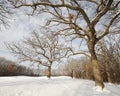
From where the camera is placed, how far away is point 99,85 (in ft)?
37.1

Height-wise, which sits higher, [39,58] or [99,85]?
[39,58]

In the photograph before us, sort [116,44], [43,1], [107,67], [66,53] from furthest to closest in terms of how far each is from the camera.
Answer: [116,44] → [107,67] → [66,53] → [43,1]

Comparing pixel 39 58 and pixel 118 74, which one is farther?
pixel 39 58

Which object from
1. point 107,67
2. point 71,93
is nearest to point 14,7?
point 71,93

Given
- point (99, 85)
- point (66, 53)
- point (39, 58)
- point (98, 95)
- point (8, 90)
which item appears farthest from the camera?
point (39, 58)

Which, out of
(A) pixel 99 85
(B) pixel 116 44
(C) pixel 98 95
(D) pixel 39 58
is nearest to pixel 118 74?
(B) pixel 116 44

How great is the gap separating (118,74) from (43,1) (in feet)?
65.5

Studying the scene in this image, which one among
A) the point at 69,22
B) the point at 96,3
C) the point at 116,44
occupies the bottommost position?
the point at 69,22

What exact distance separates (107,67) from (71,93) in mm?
19362

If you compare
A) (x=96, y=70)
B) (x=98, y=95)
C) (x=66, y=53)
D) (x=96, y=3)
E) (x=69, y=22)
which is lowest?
(x=98, y=95)

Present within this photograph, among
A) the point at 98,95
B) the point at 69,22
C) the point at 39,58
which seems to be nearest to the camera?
the point at 98,95

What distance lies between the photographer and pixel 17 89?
27.9ft

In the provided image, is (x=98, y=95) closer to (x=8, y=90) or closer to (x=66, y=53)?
(x=8, y=90)

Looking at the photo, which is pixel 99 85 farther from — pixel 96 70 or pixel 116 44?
pixel 116 44
